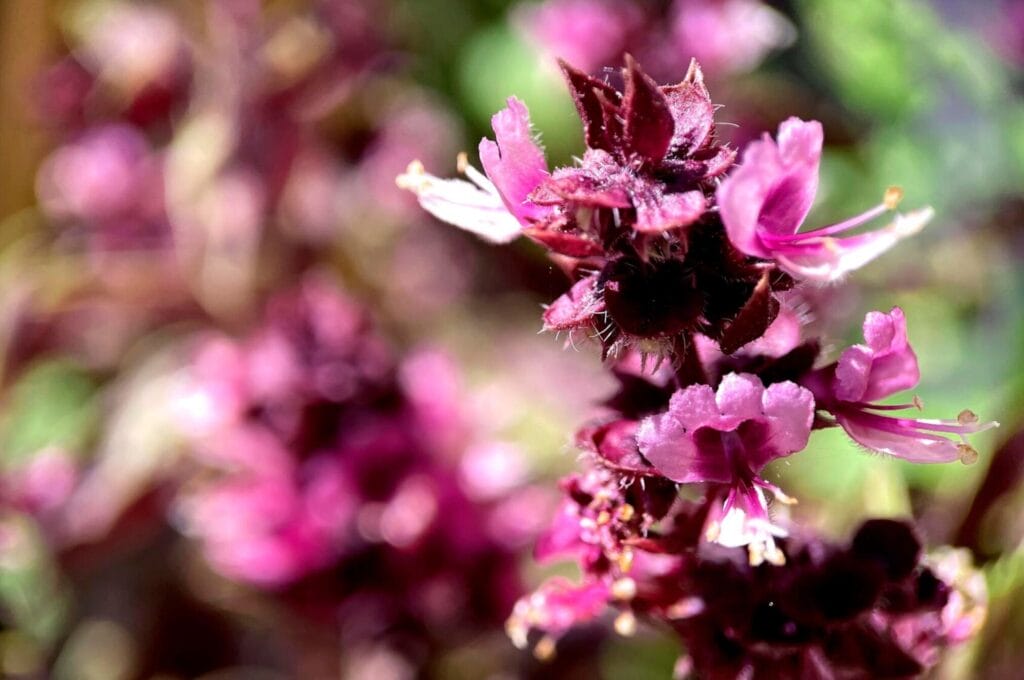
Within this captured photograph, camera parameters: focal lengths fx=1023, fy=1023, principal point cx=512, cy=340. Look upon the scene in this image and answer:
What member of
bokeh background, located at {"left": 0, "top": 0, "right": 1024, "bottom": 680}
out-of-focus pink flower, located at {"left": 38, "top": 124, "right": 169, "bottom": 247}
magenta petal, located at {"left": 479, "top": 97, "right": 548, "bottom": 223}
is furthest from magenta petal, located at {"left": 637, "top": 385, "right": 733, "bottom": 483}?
out-of-focus pink flower, located at {"left": 38, "top": 124, "right": 169, "bottom": 247}

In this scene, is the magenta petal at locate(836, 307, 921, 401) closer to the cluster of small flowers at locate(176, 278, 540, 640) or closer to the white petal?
the white petal

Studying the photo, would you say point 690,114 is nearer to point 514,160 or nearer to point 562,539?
point 514,160

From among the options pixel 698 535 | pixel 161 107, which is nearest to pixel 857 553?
pixel 698 535

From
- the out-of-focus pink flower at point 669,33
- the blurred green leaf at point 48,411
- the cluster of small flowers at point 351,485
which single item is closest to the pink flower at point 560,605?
the cluster of small flowers at point 351,485

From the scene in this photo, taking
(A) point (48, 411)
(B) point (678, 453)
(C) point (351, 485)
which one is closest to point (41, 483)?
(A) point (48, 411)

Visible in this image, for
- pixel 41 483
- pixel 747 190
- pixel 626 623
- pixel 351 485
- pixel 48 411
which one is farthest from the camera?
pixel 48 411

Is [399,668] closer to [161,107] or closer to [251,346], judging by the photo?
[251,346]

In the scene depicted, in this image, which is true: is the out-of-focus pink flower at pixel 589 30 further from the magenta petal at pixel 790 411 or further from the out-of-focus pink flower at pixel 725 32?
the magenta petal at pixel 790 411
